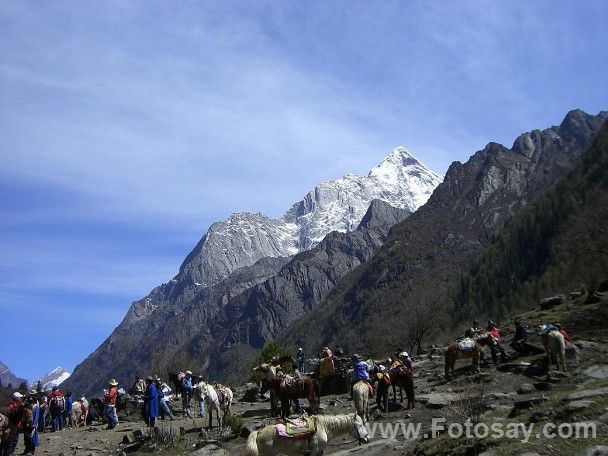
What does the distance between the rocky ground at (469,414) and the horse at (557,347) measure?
60 centimetres

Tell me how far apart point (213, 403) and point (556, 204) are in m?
178

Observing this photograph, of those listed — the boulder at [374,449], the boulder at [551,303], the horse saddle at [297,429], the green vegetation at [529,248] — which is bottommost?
the boulder at [374,449]

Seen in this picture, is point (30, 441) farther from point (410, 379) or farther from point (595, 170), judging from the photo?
point (595, 170)

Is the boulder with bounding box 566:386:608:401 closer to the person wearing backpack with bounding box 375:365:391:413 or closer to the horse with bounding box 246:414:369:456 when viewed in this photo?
the horse with bounding box 246:414:369:456

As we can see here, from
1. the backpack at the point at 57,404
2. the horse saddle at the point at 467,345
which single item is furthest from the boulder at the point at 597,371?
the backpack at the point at 57,404

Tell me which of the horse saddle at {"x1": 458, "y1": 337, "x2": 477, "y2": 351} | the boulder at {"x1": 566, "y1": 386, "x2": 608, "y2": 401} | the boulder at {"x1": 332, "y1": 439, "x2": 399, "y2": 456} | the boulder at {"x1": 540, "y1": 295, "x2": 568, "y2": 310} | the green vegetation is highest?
the green vegetation

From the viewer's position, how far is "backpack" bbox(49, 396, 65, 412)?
1232 inches

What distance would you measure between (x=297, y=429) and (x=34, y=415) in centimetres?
1915

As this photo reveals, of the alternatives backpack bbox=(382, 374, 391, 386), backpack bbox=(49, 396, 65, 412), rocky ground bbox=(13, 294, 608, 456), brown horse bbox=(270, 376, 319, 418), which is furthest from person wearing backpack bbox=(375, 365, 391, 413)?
backpack bbox=(49, 396, 65, 412)

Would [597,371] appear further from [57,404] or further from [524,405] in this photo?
[57,404]

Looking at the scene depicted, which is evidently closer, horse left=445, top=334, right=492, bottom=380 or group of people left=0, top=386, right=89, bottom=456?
group of people left=0, top=386, right=89, bottom=456

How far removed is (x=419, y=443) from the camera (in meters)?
16.2

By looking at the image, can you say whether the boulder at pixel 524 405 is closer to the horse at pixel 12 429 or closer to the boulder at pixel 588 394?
the boulder at pixel 588 394

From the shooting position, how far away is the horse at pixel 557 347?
2312 centimetres
